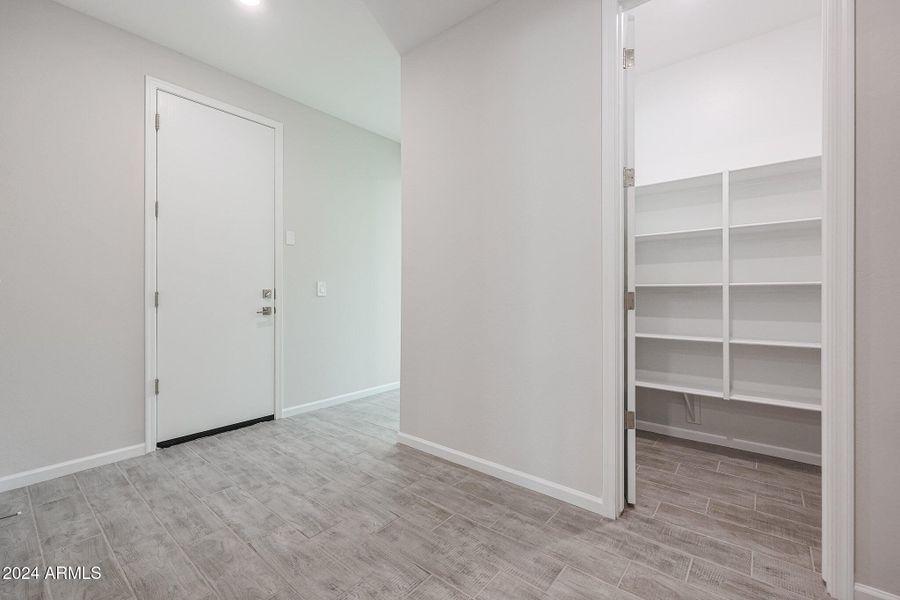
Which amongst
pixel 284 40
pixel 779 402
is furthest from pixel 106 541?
pixel 779 402

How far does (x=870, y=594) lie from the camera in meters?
1.31

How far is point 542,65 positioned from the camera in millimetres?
2074

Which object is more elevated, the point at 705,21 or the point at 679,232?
the point at 705,21

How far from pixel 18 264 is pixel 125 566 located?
1815mm

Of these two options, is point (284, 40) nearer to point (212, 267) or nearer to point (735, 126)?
point (212, 267)

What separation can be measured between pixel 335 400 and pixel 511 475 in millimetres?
2181

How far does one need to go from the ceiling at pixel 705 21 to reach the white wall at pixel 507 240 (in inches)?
34.3

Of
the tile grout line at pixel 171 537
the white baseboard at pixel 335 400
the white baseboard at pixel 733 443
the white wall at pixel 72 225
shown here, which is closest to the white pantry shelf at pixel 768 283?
the white baseboard at pixel 733 443

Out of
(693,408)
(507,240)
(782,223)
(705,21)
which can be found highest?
(705,21)

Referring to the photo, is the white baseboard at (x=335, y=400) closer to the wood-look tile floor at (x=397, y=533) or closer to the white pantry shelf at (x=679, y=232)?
the wood-look tile floor at (x=397, y=533)

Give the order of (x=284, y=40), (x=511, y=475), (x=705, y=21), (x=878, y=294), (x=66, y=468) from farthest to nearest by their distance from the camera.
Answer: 1. (x=284, y=40)
2. (x=705, y=21)
3. (x=66, y=468)
4. (x=511, y=475)
5. (x=878, y=294)

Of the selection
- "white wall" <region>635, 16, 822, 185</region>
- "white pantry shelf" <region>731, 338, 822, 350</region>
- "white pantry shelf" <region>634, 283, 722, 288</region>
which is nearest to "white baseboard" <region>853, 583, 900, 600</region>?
"white pantry shelf" <region>731, 338, 822, 350</region>

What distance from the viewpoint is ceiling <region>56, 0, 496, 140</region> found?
2.36 meters

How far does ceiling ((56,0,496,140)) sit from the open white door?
0.93 meters
